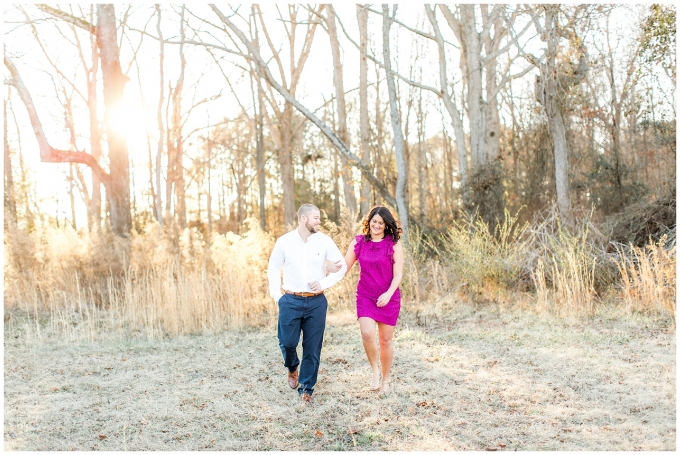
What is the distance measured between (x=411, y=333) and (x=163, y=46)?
1763 cm

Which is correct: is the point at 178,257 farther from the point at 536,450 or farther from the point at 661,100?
the point at 661,100

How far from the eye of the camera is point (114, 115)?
13.1 metres

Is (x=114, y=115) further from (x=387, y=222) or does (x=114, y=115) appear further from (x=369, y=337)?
(x=369, y=337)

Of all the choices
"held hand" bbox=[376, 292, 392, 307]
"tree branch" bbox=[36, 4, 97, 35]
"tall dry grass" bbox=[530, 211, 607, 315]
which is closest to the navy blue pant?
"held hand" bbox=[376, 292, 392, 307]

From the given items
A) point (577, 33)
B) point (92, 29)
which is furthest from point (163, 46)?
point (577, 33)

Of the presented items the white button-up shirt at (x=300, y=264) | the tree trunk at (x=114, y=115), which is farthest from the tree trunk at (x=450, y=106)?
the white button-up shirt at (x=300, y=264)

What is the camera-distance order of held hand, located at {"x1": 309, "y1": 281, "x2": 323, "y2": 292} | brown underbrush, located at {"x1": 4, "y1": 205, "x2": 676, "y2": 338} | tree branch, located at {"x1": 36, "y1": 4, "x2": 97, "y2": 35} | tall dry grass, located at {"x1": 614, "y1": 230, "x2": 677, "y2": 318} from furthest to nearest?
1. tree branch, located at {"x1": 36, "y1": 4, "x2": 97, "y2": 35}
2. brown underbrush, located at {"x1": 4, "y1": 205, "x2": 676, "y2": 338}
3. tall dry grass, located at {"x1": 614, "y1": 230, "x2": 677, "y2": 318}
4. held hand, located at {"x1": 309, "y1": 281, "x2": 323, "y2": 292}

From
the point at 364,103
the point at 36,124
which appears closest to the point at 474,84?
the point at 364,103

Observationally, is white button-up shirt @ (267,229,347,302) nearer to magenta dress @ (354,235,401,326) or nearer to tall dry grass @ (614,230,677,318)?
magenta dress @ (354,235,401,326)

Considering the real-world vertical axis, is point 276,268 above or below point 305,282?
above

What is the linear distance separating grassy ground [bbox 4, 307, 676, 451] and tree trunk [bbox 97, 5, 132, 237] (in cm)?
590

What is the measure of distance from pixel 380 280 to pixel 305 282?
614 mm

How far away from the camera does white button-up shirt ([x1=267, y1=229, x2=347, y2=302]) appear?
5098mm

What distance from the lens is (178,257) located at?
10.8m
